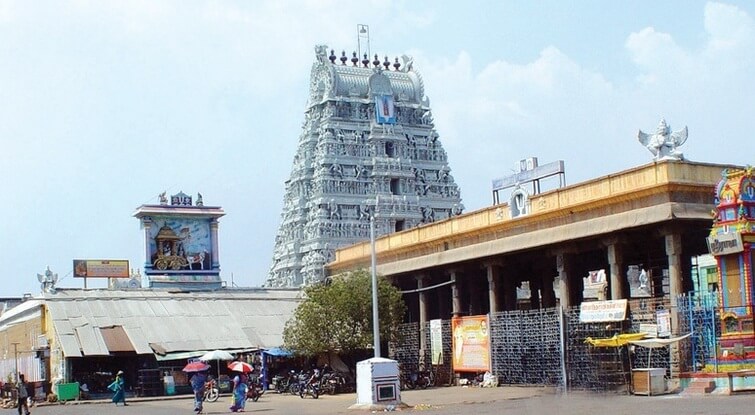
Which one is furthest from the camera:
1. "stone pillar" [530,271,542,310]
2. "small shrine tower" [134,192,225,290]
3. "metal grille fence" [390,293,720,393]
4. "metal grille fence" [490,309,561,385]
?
"small shrine tower" [134,192,225,290]

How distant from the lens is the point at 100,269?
80125mm

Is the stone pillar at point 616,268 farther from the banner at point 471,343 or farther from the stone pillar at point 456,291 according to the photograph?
the stone pillar at point 456,291

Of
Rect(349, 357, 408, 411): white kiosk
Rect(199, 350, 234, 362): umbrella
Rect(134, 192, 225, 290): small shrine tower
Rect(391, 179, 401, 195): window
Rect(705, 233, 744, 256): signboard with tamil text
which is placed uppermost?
Rect(391, 179, 401, 195): window

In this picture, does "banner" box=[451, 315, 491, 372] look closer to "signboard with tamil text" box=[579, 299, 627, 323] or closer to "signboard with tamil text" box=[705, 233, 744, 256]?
"signboard with tamil text" box=[579, 299, 627, 323]

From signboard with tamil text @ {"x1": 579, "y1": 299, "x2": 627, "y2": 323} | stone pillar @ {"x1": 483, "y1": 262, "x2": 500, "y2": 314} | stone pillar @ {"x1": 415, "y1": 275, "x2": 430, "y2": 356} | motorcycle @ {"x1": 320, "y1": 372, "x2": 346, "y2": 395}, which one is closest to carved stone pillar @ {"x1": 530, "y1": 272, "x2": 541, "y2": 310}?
stone pillar @ {"x1": 415, "y1": 275, "x2": 430, "y2": 356}

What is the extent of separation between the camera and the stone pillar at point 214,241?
6900 centimetres

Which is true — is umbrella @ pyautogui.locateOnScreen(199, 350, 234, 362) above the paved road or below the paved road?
above

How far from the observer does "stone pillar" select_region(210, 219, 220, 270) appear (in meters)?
69.0

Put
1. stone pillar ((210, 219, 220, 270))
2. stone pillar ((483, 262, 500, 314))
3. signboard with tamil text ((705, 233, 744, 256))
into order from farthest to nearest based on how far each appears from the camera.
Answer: stone pillar ((210, 219, 220, 270)) → stone pillar ((483, 262, 500, 314)) → signboard with tamil text ((705, 233, 744, 256))

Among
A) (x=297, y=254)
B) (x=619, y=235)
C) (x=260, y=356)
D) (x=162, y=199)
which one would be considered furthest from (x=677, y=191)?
(x=297, y=254)

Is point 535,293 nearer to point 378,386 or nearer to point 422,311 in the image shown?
point 422,311

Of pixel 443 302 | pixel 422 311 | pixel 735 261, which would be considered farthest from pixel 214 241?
pixel 735 261

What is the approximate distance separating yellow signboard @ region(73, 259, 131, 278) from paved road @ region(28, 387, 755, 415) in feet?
104

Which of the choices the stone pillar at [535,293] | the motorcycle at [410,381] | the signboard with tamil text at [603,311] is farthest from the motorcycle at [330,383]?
the stone pillar at [535,293]
